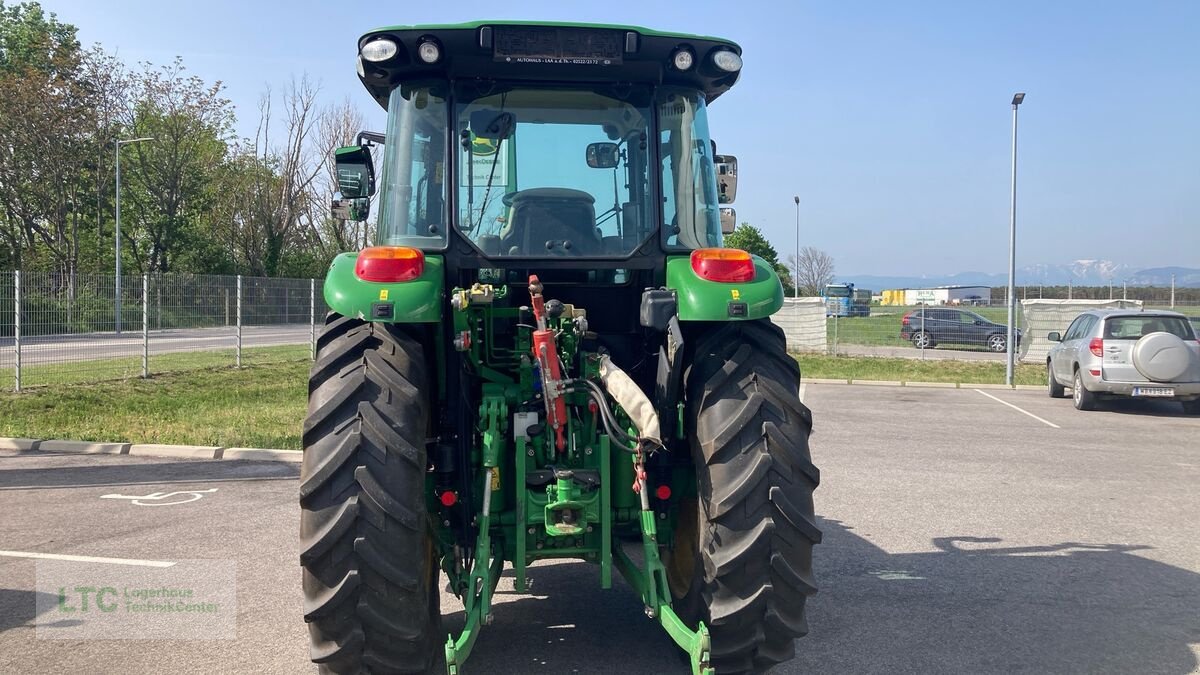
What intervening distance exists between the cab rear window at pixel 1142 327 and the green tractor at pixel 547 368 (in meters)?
12.8

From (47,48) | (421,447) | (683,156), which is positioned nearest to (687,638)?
(421,447)

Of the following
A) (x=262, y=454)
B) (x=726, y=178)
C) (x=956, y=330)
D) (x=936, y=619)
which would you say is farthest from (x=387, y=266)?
(x=956, y=330)

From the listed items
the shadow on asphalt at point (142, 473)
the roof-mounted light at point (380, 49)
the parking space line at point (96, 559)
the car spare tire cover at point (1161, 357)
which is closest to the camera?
the roof-mounted light at point (380, 49)

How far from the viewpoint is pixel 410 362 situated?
3887 mm

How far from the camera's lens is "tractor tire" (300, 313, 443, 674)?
3506 mm

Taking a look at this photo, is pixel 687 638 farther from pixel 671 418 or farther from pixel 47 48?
pixel 47 48

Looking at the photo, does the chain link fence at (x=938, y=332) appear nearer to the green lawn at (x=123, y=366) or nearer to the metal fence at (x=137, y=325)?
the metal fence at (x=137, y=325)

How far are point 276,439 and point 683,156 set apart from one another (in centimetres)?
754

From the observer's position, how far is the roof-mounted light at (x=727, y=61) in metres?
4.32

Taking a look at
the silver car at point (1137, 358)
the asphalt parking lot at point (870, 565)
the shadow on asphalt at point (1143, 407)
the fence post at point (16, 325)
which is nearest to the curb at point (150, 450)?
the asphalt parking lot at point (870, 565)

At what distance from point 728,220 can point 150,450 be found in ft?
25.4

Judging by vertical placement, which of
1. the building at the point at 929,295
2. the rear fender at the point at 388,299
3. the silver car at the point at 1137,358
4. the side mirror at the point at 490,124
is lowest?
the silver car at the point at 1137,358

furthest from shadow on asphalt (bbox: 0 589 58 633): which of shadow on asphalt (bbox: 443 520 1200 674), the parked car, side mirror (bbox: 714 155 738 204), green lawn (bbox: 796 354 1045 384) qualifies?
the parked car

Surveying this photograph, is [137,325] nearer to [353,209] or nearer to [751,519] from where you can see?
[353,209]
